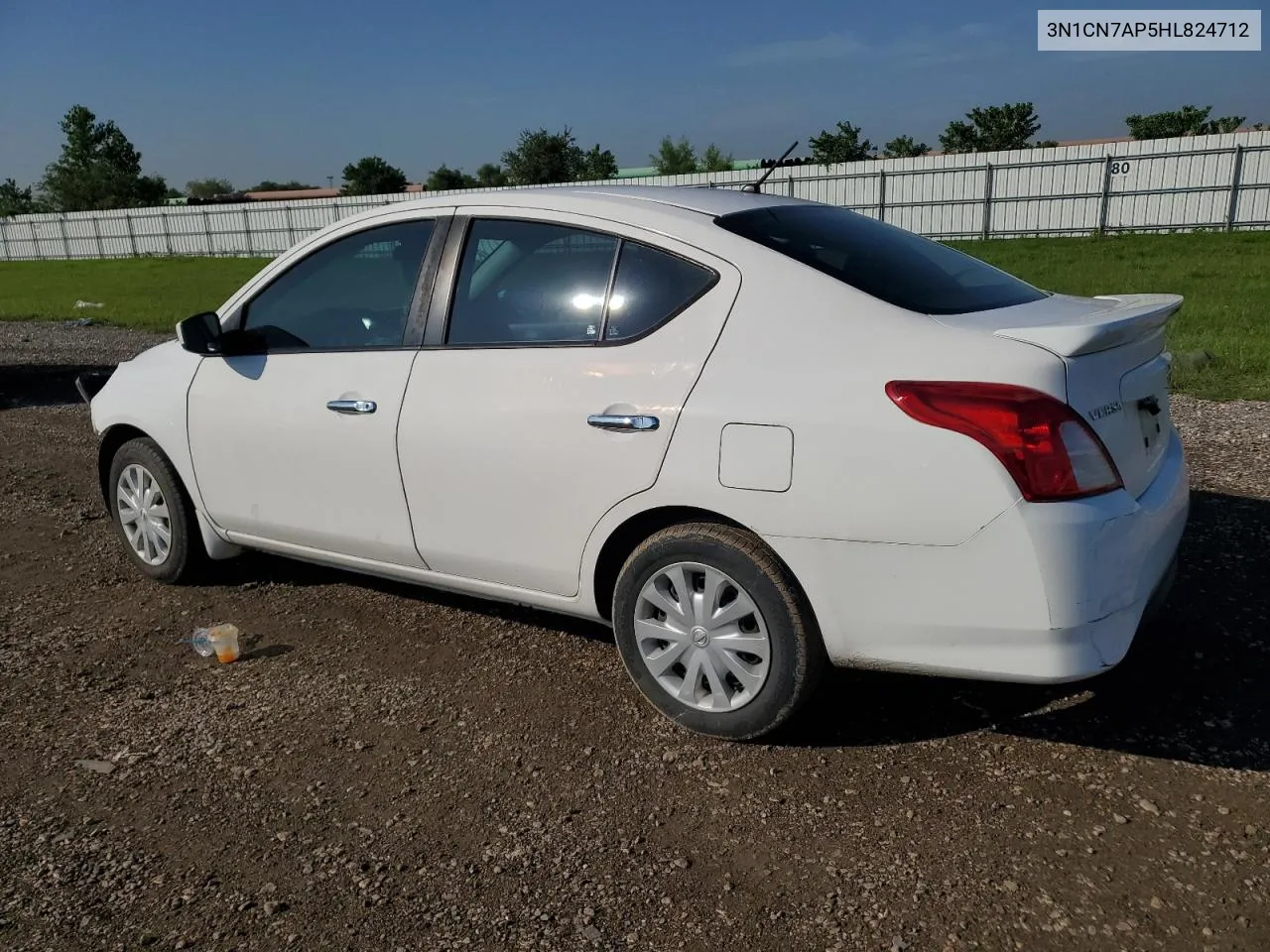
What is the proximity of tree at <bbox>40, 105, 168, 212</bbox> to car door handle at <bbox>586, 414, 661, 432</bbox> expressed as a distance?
76.9m

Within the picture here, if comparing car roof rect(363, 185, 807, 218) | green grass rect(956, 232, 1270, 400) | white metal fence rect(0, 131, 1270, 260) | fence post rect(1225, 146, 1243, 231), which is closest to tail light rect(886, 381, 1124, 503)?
car roof rect(363, 185, 807, 218)

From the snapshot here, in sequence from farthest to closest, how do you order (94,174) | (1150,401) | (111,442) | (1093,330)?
(94,174) < (111,442) < (1150,401) < (1093,330)

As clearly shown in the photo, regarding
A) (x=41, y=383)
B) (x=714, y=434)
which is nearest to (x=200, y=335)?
(x=714, y=434)

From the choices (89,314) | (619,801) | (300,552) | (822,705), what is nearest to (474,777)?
(619,801)

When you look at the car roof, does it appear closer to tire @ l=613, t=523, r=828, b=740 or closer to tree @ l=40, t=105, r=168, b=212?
tire @ l=613, t=523, r=828, b=740

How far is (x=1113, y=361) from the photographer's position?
279cm

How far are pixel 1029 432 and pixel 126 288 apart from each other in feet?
93.5

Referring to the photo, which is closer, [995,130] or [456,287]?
[456,287]

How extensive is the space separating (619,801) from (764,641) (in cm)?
63

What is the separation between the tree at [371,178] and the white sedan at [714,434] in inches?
2564

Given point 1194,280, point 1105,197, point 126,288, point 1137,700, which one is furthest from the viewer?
point 1105,197

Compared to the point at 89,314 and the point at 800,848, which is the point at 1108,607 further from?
the point at 89,314

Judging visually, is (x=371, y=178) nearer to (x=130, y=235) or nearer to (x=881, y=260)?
(x=130, y=235)

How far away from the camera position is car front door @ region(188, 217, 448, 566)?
147 inches
